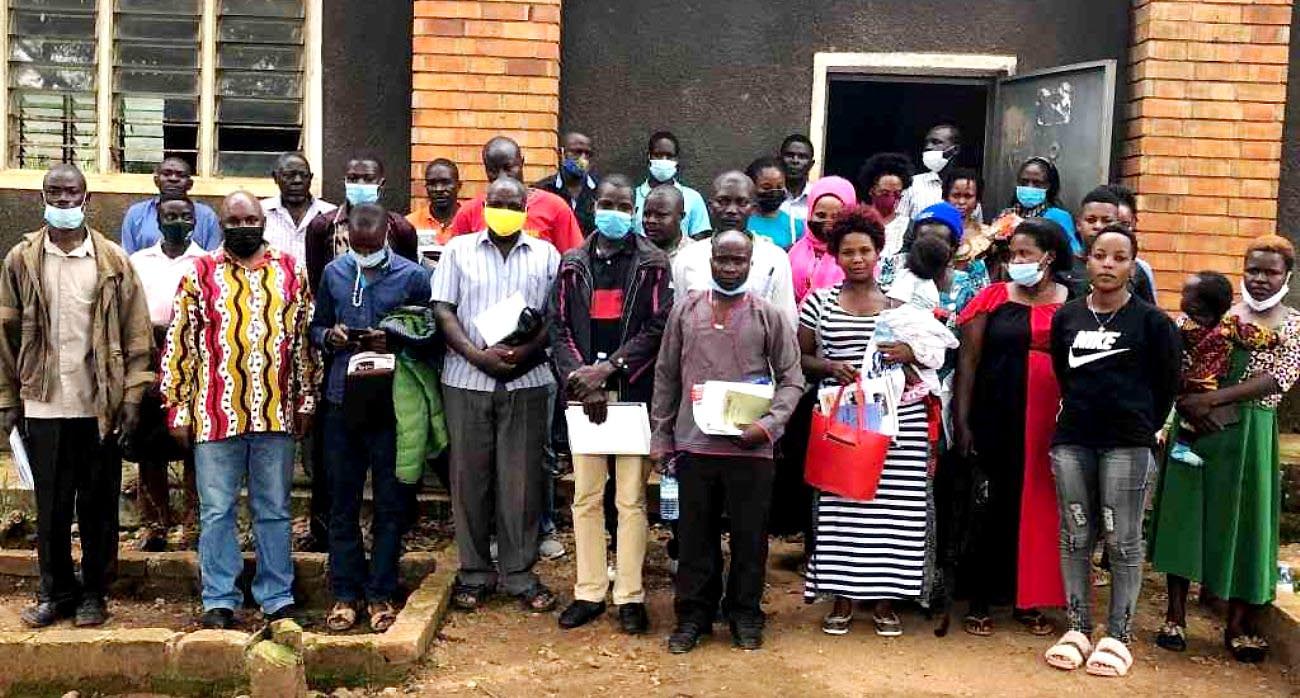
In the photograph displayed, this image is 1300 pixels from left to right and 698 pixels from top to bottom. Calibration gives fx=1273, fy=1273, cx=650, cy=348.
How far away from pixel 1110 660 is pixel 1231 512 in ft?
2.59

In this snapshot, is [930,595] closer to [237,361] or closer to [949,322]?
[949,322]

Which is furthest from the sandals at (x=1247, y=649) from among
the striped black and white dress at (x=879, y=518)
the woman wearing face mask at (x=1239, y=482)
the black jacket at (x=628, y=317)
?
the black jacket at (x=628, y=317)

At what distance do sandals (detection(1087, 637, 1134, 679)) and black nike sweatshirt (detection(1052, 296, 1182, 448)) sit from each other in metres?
0.79

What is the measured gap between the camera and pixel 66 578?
17.4 ft

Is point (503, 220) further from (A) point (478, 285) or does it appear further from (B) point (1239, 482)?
(B) point (1239, 482)

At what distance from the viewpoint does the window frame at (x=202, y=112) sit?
777cm

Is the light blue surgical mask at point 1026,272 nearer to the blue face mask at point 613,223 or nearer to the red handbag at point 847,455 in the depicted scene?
the red handbag at point 847,455

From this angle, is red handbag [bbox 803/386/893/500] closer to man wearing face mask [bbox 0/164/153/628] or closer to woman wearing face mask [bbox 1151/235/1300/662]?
woman wearing face mask [bbox 1151/235/1300/662]

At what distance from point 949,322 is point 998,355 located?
11.2 inches

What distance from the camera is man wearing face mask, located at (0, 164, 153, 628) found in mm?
5066

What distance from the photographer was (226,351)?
4.92 meters

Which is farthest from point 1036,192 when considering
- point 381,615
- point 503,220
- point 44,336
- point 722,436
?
point 44,336

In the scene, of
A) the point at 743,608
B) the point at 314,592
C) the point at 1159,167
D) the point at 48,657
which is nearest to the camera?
the point at 48,657

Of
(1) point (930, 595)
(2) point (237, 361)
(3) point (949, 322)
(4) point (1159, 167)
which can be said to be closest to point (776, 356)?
(3) point (949, 322)
